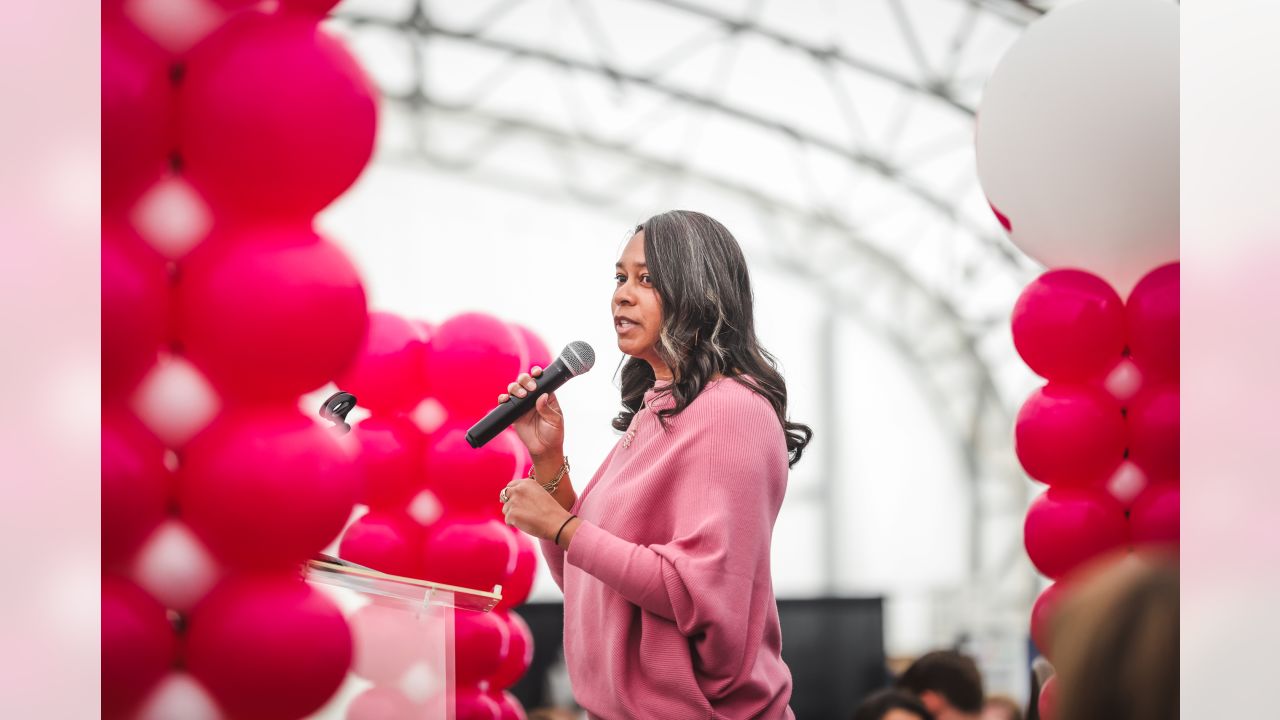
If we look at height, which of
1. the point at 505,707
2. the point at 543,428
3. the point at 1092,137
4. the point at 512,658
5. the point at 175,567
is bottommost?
the point at 505,707

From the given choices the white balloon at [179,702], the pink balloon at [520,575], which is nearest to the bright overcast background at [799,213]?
the pink balloon at [520,575]

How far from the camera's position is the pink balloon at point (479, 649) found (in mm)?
3285

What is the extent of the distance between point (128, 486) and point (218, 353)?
0.16 m

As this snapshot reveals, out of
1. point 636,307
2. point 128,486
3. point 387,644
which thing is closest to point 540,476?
point 636,307

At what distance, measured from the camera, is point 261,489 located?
3.87ft

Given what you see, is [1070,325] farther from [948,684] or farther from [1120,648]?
[1120,648]

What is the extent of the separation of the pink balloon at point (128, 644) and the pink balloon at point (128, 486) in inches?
1.4

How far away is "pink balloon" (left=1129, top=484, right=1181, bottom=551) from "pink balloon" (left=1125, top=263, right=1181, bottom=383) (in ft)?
0.82

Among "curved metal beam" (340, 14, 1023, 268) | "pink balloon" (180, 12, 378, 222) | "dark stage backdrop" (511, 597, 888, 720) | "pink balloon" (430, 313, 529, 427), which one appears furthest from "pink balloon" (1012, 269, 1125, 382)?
"curved metal beam" (340, 14, 1023, 268)

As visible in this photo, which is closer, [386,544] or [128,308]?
[128,308]
